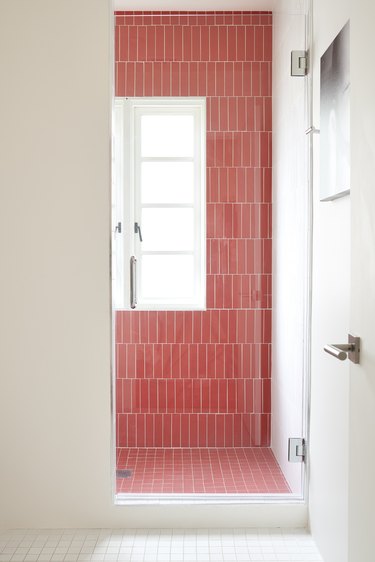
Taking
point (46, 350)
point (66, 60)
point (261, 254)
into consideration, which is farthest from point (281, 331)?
point (66, 60)

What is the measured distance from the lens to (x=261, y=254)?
2572 mm

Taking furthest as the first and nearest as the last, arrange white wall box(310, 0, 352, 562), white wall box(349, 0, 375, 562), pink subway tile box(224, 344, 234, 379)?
pink subway tile box(224, 344, 234, 379) → white wall box(310, 0, 352, 562) → white wall box(349, 0, 375, 562)

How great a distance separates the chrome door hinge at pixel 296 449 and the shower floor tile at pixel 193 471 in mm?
101

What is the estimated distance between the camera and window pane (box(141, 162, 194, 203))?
Result: 253 centimetres

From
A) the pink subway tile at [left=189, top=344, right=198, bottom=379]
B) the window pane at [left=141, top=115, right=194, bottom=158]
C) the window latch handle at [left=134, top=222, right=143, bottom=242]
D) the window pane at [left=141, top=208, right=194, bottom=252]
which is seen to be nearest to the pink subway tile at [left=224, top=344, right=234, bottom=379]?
the pink subway tile at [left=189, top=344, right=198, bottom=379]

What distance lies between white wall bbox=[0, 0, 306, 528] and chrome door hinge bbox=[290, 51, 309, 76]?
76 centimetres

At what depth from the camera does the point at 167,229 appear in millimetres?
2527

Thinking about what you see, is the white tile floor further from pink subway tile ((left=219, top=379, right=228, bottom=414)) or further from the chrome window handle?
the chrome window handle

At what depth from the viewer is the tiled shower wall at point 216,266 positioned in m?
2.52

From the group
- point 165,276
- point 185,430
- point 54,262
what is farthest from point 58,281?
point 185,430

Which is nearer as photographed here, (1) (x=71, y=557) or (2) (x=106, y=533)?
(1) (x=71, y=557)

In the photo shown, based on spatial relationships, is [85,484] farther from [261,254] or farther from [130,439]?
[261,254]

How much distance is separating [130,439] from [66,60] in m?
1.59

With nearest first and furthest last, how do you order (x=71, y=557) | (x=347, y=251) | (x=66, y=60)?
(x=347, y=251)
(x=71, y=557)
(x=66, y=60)
